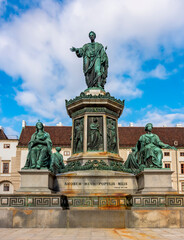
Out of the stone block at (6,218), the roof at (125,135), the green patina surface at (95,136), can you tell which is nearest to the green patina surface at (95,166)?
the green patina surface at (95,136)

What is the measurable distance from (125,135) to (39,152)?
4443 centimetres

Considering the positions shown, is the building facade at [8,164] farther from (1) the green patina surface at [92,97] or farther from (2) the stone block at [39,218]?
(2) the stone block at [39,218]

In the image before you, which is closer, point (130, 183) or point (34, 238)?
point (34, 238)

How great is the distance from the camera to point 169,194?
415 inches

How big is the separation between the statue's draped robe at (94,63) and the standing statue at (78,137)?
2.44 meters

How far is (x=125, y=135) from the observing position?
56.0m

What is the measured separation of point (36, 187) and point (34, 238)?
154 inches

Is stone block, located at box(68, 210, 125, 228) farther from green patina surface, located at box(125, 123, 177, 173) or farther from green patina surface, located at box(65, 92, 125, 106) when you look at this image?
green patina surface, located at box(65, 92, 125, 106)

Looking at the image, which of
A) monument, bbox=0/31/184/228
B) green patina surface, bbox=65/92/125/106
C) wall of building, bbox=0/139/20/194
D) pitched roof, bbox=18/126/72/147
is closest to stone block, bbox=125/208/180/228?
monument, bbox=0/31/184/228

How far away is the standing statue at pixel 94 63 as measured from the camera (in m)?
15.7

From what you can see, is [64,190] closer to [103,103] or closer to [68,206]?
[68,206]

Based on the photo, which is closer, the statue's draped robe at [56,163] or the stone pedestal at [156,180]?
the stone pedestal at [156,180]

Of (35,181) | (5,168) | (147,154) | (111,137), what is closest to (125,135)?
(5,168)


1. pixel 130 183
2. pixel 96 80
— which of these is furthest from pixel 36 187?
pixel 96 80
